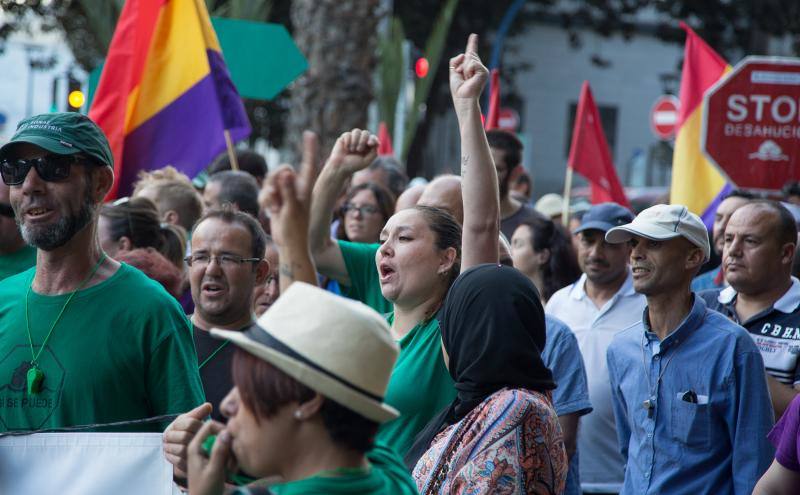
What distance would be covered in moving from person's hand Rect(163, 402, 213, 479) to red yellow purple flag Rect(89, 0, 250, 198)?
14.9ft

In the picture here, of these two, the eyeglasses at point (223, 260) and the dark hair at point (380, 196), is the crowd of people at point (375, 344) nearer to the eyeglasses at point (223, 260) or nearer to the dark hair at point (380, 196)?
the eyeglasses at point (223, 260)

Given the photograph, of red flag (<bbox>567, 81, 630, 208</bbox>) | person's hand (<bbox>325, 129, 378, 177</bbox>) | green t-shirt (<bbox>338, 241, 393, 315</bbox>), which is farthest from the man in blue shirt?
red flag (<bbox>567, 81, 630, 208</bbox>)

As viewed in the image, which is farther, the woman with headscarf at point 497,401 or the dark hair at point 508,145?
the dark hair at point 508,145

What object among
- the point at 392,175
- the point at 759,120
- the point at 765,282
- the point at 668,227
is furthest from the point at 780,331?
the point at 392,175

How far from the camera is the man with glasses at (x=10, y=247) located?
17.5ft

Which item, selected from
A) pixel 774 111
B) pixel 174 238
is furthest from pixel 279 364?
pixel 774 111

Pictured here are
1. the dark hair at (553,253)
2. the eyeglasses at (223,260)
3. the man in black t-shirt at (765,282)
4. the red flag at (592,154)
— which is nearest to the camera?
the eyeglasses at (223,260)

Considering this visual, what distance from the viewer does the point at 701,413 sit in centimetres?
476

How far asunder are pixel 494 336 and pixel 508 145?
4.49 m

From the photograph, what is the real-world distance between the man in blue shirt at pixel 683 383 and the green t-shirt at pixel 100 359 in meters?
2.08

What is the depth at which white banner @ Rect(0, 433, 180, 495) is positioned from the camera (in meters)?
3.35

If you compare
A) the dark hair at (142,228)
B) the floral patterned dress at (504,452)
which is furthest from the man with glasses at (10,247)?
the floral patterned dress at (504,452)

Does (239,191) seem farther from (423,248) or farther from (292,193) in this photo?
(292,193)

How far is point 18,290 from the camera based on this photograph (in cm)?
369
